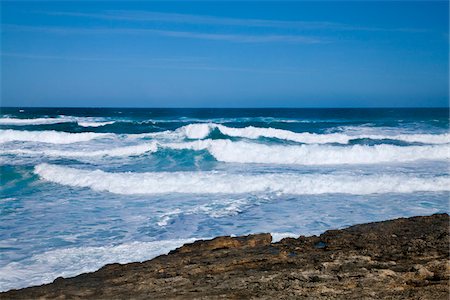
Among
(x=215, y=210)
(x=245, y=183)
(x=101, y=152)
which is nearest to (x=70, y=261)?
(x=215, y=210)

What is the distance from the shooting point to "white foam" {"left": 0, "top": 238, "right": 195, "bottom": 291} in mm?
5359

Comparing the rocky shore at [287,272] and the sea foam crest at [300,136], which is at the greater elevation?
the sea foam crest at [300,136]

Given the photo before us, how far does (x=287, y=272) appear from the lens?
3932 millimetres

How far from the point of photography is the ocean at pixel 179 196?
6.71 meters

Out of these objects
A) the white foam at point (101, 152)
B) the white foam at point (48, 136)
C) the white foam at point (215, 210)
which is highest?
the white foam at point (48, 136)

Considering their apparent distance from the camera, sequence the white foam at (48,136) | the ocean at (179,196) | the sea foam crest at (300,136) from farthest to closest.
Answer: the sea foam crest at (300,136), the white foam at (48,136), the ocean at (179,196)

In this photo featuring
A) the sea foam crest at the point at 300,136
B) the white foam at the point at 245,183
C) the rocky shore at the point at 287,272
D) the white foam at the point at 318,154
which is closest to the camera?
the rocky shore at the point at 287,272

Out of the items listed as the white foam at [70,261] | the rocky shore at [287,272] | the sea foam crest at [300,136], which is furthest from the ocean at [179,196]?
the sea foam crest at [300,136]

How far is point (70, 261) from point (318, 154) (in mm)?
13058

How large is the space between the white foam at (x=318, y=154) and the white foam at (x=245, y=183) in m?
4.57

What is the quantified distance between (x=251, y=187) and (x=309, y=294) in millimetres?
7920

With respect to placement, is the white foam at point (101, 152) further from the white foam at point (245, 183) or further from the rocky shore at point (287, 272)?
the rocky shore at point (287, 272)

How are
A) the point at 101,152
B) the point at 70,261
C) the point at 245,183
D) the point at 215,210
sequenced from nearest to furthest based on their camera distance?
1. the point at 70,261
2. the point at 215,210
3. the point at 245,183
4. the point at 101,152

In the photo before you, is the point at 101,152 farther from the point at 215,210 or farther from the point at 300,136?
the point at 300,136
